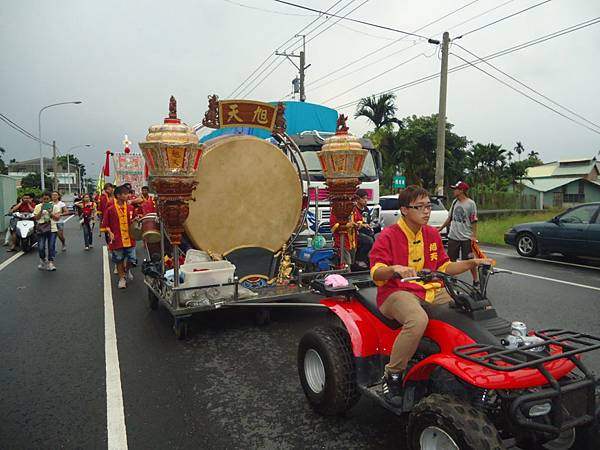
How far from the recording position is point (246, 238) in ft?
21.0

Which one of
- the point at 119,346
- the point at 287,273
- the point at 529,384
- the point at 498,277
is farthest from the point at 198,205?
the point at 498,277

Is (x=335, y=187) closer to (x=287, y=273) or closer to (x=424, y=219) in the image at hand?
(x=287, y=273)

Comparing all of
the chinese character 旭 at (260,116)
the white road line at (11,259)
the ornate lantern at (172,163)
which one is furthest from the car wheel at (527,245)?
the white road line at (11,259)

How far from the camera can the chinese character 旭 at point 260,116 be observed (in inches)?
237

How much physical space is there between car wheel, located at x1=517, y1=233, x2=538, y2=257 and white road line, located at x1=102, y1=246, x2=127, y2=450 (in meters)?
9.02

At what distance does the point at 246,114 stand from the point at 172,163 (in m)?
1.64

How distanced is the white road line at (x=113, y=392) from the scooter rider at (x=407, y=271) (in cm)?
183

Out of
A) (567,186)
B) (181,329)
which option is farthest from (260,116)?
(567,186)

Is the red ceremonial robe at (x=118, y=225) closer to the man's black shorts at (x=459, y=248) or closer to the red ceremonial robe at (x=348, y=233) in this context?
the red ceremonial robe at (x=348, y=233)

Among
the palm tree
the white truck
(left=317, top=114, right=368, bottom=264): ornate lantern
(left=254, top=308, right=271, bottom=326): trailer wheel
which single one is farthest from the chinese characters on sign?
the palm tree

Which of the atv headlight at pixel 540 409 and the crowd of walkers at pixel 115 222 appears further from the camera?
the crowd of walkers at pixel 115 222

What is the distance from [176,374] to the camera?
13.4 ft

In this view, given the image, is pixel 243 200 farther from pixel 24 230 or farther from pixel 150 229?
pixel 24 230

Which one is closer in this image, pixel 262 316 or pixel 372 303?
pixel 372 303
